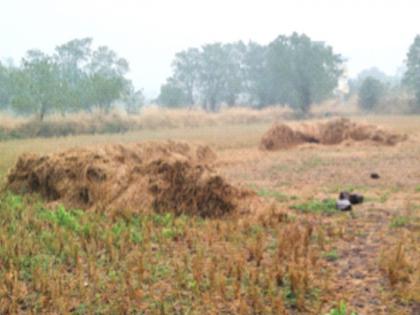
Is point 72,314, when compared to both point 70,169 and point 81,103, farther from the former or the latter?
point 81,103

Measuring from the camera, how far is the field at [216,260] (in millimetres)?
4996

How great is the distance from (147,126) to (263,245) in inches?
1267

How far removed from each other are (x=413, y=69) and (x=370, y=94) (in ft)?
17.0

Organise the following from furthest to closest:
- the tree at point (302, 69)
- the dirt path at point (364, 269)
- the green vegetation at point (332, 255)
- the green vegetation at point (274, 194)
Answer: the tree at point (302, 69) → the green vegetation at point (274, 194) → the green vegetation at point (332, 255) → the dirt path at point (364, 269)

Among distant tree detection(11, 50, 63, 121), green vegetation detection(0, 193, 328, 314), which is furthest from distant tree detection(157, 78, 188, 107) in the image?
green vegetation detection(0, 193, 328, 314)

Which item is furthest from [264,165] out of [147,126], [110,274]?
[147,126]

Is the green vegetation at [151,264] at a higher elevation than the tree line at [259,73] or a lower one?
lower

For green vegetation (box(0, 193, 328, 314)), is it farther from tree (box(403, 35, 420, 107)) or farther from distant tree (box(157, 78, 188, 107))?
distant tree (box(157, 78, 188, 107))

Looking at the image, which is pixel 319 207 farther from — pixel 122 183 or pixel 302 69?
pixel 302 69

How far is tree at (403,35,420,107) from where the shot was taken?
54.1 m

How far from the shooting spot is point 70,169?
9719 mm

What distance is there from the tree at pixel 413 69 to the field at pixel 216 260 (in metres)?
48.0

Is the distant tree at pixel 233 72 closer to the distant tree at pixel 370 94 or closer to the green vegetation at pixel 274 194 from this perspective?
the distant tree at pixel 370 94

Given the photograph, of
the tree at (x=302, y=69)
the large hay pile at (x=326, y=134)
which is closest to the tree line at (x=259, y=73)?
the tree at (x=302, y=69)
